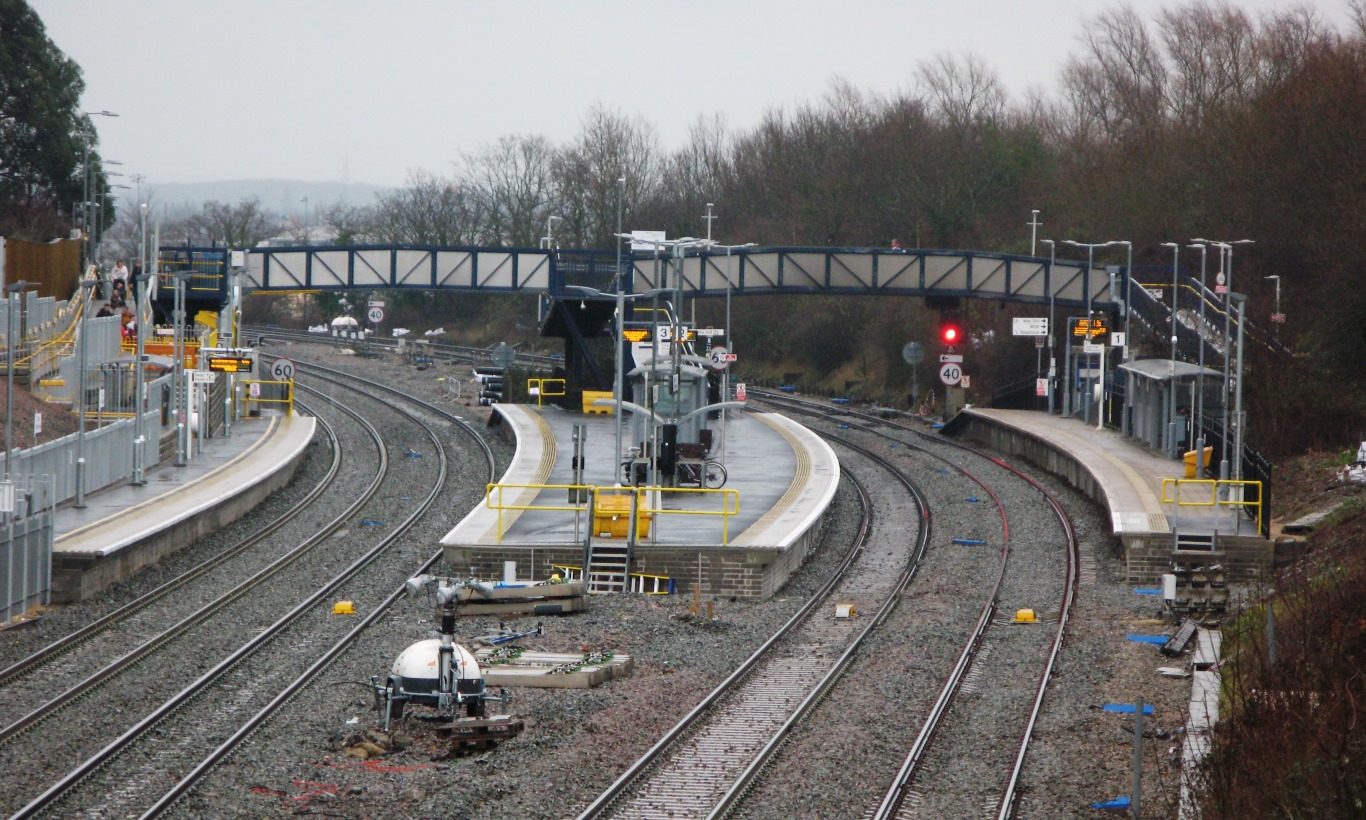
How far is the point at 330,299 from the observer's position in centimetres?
9362

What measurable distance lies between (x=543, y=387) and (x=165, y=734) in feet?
123

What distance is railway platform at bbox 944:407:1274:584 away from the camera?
85.8ft

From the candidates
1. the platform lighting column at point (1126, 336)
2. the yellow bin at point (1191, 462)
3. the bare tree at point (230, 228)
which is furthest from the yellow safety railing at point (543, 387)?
the bare tree at point (230, 228)

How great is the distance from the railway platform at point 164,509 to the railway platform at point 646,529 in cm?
453

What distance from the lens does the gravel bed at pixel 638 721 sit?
526 inches

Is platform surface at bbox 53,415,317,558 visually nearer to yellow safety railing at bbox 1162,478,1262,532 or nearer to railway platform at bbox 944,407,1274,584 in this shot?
railway platform at bbox 944,407,1274,584

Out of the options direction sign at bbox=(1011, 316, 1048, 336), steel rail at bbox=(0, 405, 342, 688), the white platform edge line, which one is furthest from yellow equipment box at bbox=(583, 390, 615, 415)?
direction sign at bbox=(1011, 316, 1048, 336)

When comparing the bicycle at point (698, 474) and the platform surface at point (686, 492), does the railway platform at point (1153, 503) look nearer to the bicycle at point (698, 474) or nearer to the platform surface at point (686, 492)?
the platform surface at point (686, 492)

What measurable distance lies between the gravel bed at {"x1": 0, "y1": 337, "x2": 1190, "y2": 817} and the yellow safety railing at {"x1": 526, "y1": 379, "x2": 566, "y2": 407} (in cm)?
2487

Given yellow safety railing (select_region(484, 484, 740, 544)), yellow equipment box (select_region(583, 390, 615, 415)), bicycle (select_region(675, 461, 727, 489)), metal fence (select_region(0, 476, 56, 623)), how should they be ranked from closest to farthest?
metal fence (select_region(0, 476, 56, 623)), yellow safety railing (select_region(484, 484, 740, 544)), bicycle (select_region(675, 461, 727, 489)), yellow equipment box (select_region(583, 390, 615, 415))

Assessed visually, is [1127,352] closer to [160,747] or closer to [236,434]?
[236,434]

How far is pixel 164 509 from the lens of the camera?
27703 millimetres

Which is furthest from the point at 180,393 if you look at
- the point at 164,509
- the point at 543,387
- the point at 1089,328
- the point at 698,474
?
the point at 1089,328

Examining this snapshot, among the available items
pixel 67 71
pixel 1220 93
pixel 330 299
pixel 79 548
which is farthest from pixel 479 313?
pixel 79 548
